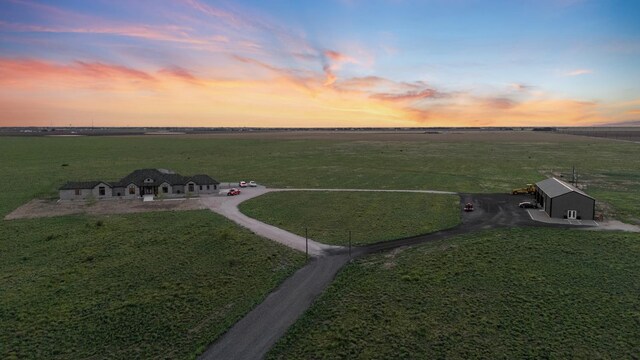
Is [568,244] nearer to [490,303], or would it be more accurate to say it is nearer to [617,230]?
[617,230]

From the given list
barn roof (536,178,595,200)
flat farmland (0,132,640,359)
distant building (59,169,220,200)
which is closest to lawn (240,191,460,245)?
flat farmland (0,132,640,359)

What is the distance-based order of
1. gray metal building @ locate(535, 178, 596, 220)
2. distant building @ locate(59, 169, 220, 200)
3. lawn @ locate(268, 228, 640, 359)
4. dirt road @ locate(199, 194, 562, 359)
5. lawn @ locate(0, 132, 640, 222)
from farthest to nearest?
lawn @ locate(0, 132, 640, 222)
distant building @ locate(59, 169, 220, 200)
gray metal building @ locate(535, 178, 596, 220)
dirt road @ locate(199, 194, 562, 359)
lawn @ locate(268, 228, 640, 359)

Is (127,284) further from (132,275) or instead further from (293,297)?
(293,297)

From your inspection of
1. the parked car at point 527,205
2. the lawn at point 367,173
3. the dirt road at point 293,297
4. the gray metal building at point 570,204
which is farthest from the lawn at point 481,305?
the lawn at point 367,173

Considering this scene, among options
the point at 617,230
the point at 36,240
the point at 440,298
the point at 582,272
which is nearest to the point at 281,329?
the point at 440,298

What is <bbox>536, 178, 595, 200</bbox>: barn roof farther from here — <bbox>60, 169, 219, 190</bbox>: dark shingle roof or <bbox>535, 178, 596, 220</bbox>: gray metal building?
<bbox>60, 169, 219, 190</bbox>: dark shingle roof
